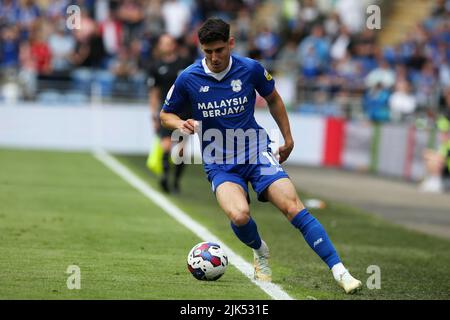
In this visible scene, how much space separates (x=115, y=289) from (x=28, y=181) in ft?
33.2

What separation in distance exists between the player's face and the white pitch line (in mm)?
1815

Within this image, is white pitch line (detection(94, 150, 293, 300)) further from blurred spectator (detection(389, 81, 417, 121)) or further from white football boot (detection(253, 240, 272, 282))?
blurred spectator (detection(389, 81, 417, 121))

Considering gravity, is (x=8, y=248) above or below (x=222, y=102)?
below

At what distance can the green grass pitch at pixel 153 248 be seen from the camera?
804cm

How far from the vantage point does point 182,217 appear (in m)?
13.5

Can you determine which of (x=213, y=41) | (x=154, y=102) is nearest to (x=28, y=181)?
(x=154, y=102)

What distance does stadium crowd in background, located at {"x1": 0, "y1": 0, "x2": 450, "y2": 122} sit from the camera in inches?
1058

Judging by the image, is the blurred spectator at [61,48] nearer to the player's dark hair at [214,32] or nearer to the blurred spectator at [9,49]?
the blurred spectator at [9,49]

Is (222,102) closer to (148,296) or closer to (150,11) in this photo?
(148,296)

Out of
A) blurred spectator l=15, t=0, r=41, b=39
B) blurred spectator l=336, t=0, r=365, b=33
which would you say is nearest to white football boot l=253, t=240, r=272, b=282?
blurred spectator l=15, t=0, r=41, b=39

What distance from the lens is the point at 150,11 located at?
95.8 feet

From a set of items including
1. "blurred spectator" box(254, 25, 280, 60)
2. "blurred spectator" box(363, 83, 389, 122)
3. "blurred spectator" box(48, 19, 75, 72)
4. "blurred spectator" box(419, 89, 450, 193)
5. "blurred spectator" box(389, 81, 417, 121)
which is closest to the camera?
"blurred spectator" box(419, 89, 450, 193)

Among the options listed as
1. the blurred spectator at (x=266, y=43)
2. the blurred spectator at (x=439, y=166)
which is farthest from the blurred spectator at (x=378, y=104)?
the blurred spectator at (x=439, y=166)

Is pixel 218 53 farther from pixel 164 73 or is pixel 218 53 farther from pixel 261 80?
pixel 164 73
